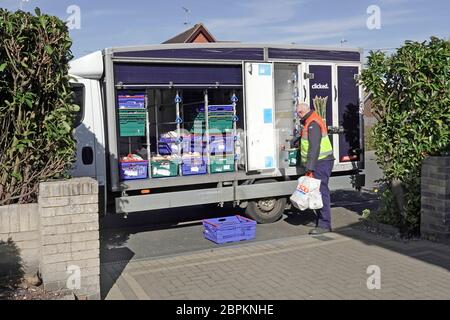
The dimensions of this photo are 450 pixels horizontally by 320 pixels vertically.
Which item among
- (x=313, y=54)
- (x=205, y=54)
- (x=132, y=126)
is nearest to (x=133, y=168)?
(x=132, y=126)

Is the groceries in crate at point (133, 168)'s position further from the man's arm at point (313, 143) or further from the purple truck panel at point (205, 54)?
the man's arm at point (313, 143)

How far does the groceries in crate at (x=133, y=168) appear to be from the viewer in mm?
7316

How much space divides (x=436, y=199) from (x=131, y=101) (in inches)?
175

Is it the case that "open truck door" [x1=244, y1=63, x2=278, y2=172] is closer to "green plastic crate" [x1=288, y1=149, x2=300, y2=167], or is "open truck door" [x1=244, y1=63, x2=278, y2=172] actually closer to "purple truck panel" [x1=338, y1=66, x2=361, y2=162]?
"green plastic crate" [x1=288, y1=149, x2=300, y2=167]

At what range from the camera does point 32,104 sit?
5.07 m

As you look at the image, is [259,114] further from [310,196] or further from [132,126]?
[132,126]

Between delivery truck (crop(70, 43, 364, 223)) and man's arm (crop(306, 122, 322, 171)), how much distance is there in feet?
2.82

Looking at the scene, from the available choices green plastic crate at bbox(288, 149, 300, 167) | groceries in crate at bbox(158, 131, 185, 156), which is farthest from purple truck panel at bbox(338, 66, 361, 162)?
groceries in crate at bbox(158, 131, 185, 156)

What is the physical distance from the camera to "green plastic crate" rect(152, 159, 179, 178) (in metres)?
7.59

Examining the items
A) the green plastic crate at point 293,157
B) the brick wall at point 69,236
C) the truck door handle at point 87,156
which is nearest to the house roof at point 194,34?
the green plastic crate at point 293,157

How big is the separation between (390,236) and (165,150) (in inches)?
142

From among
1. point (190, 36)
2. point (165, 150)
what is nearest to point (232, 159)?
point (165, 150)

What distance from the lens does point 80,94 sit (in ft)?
23.5
